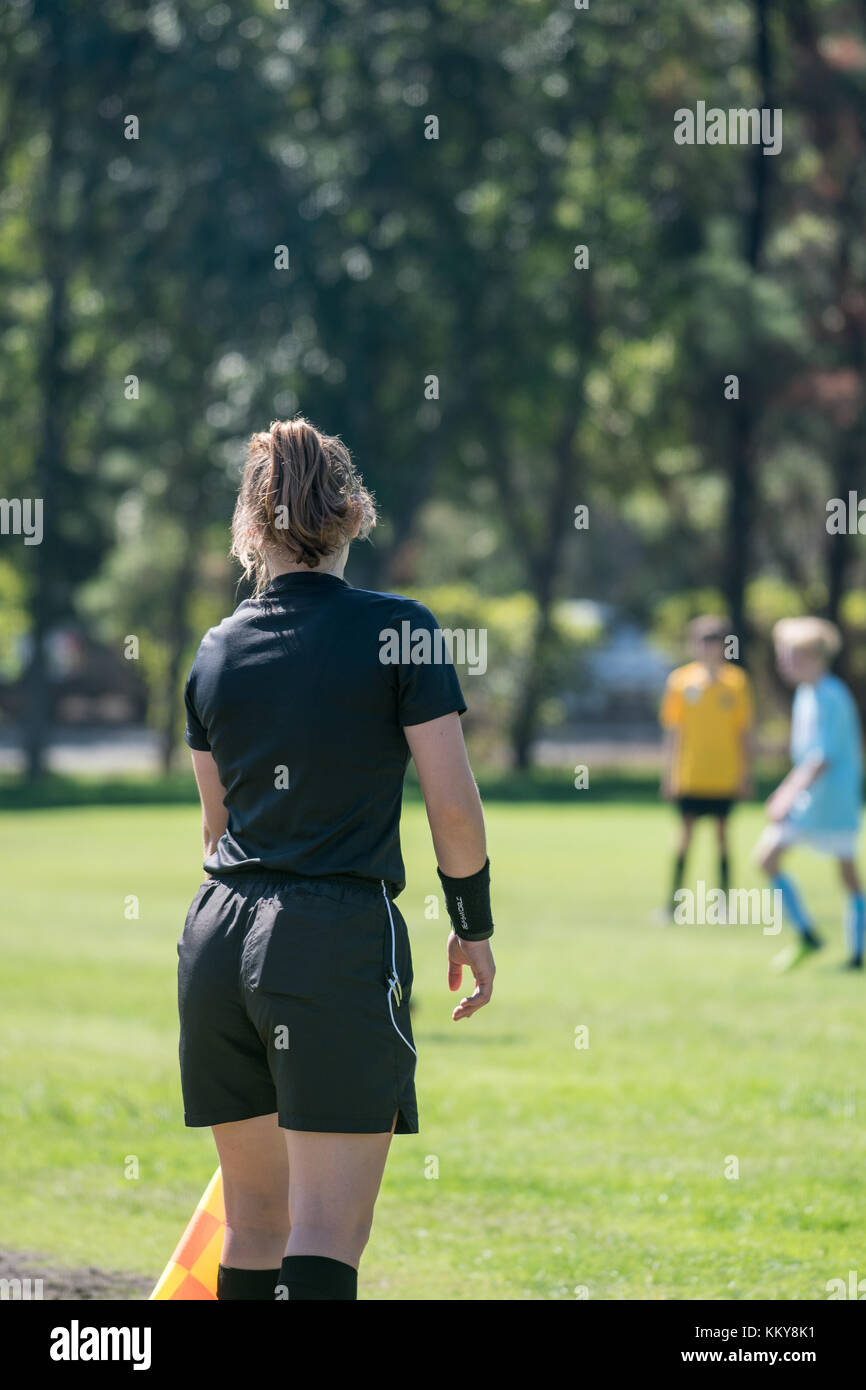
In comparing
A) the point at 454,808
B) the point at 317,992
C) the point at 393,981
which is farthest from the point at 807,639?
the point at 317,992

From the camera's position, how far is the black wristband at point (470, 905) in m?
3.57

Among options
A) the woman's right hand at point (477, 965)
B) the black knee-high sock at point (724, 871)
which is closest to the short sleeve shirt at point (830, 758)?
the black knee-high sock at point (724, 871)

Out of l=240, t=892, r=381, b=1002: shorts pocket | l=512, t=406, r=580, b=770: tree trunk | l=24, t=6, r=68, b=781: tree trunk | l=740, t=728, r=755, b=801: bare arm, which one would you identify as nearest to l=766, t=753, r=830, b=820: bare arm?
l=740, t=728, r=755, b=801: bare arm

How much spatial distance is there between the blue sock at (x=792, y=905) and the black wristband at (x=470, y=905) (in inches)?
311

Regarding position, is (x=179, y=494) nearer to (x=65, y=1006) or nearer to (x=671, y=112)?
(x=671, y=112)

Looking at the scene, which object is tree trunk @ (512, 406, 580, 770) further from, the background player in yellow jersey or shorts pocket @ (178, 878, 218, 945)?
shorts pocket @ (178, 878, 218, 945)

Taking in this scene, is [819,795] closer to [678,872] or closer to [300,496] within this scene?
A: [678,872]

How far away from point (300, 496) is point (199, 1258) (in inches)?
68.7

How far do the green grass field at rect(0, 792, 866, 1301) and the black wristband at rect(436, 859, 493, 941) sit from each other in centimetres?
184

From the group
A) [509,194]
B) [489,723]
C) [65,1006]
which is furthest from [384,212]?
[65,1006]

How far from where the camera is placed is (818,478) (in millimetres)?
39938

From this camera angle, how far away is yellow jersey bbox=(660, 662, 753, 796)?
531 inches

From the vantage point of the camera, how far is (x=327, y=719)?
3389mm
